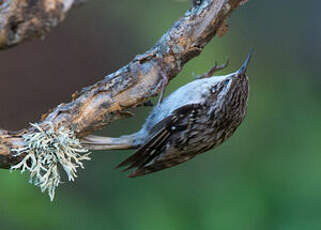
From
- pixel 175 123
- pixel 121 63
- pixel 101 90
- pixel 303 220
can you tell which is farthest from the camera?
pixel 121 63

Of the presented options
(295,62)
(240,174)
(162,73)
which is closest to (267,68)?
(295,62)

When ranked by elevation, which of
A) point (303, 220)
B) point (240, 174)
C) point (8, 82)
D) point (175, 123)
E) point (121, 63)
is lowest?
point (303, 220)

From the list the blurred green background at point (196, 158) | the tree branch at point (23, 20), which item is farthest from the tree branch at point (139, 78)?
the blurred green background at point (196, 158)

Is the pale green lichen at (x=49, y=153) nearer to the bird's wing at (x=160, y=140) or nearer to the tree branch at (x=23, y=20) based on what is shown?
the tree branch at (x=23, y=20)

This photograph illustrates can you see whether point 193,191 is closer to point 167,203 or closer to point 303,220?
point 167,203

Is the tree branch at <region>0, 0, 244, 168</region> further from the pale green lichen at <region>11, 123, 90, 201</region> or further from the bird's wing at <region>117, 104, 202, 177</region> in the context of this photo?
the bird's wing at <region>117, 104, 202, 177</region>

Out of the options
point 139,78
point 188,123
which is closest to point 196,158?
point 188,123

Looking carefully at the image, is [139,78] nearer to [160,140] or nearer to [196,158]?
[160,140]
